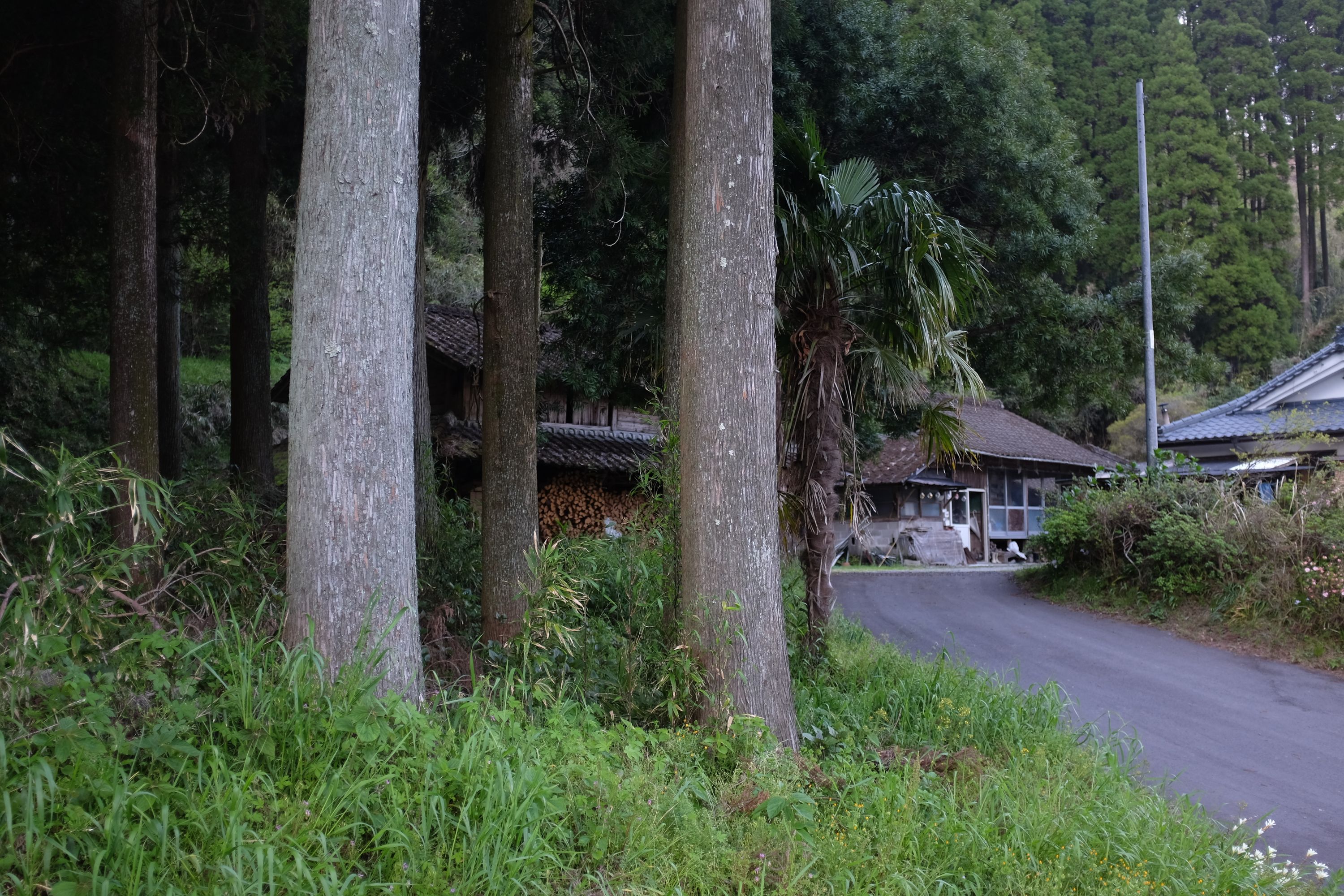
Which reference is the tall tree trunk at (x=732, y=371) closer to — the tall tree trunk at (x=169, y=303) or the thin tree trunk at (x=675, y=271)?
the thin tree trunk at (x=675, y=271)

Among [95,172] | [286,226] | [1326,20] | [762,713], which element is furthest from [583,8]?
[1326,20]

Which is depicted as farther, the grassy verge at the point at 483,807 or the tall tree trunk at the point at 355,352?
the tall tree trunk at the point at 355,352

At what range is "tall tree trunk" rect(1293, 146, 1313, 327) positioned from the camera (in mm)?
39719

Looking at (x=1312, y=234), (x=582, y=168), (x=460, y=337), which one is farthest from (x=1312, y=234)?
(x=582, y=168)

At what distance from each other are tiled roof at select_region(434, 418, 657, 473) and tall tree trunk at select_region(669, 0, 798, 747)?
36.9ft

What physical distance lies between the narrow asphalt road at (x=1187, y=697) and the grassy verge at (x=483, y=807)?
141 cm

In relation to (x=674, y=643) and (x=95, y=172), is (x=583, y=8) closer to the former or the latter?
(x=95, y=172)

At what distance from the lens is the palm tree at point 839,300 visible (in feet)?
26.7

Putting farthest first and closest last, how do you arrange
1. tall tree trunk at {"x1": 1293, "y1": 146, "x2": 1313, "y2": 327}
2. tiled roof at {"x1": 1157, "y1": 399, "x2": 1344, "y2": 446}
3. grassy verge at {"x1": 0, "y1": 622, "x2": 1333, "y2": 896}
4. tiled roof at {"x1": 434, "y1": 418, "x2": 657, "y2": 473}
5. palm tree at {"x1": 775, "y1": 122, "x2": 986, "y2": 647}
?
tall tree trunk at {"x1": 1293, "y1": 146, "x2": 1313, "y2": 327}
tiled roof at {"x1": 434, "y1": 418, "x2": 657, "y2": 473}
tiled roof at {"x1": 1157, "y1": 399, "x2": 1344, "y2": 446}
palm tree at {"x1": 775, "y1": 122, "x2": 986, "y2": 647}
grassy verge at {"x1": 0, "y1": 622, "x2": 1333, "y2": 896}

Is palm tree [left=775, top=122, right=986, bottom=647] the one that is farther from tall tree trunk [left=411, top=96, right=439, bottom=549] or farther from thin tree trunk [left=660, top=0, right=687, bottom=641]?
tall tree trunk [left=411, top=96, right=439, bottom=549]

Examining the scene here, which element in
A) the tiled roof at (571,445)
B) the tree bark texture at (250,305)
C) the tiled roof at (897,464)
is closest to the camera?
the tree bark texture at (250,305)

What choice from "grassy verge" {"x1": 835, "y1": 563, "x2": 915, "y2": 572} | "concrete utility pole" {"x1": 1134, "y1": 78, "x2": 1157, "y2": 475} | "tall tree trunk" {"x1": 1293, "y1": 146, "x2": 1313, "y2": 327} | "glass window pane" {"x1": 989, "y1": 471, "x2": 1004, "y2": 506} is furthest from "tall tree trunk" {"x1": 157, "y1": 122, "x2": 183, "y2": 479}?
"tall tree trunk" {"x1": 1293, "y1": 146, "x2": 1313, "y2": 327}

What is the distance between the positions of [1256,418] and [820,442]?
615 inches

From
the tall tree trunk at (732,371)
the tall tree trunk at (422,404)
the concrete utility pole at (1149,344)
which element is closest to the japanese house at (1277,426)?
the concrete utility pole at (1149,344)
